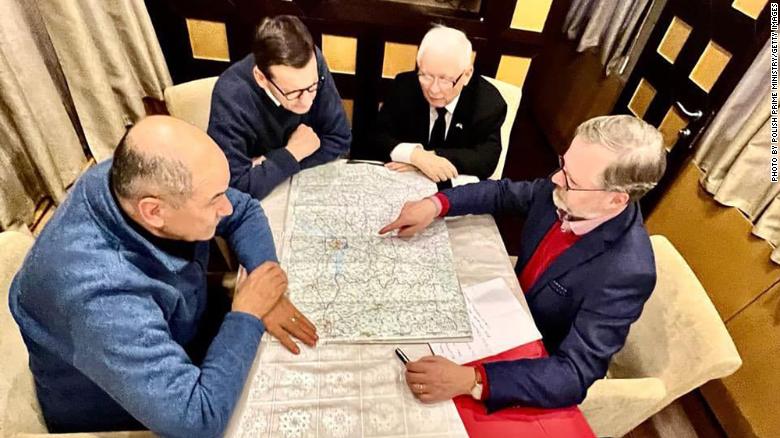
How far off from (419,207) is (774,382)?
1.69m

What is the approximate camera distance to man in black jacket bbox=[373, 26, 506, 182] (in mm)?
1656

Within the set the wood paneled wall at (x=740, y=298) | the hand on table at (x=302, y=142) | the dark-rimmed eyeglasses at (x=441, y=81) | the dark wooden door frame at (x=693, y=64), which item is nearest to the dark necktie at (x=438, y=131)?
the dark-rimmed eyeglasses at (x=441, y=81)

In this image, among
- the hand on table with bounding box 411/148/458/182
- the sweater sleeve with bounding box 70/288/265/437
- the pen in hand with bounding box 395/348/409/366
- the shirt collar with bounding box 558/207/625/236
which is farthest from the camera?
the hand on table with bounding box 411/148/458/182

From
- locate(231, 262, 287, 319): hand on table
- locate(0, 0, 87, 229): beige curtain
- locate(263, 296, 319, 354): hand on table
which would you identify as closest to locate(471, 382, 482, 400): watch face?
locate(263, 296, 319, 354): hand on table

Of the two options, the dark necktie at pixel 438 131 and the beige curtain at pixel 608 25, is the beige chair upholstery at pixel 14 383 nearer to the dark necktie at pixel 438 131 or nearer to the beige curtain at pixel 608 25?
the dark necktie at pixel 438 131

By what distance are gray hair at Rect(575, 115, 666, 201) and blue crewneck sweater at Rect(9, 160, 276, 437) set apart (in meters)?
0.92

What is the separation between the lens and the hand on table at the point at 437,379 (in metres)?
1.00

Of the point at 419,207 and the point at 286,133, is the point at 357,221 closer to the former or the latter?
the point at 419,207

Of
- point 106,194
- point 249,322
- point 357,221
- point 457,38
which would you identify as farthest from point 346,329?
point 457,38

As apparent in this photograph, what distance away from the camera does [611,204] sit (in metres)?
1.17

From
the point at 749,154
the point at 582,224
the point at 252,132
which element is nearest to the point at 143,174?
the point at 252,132

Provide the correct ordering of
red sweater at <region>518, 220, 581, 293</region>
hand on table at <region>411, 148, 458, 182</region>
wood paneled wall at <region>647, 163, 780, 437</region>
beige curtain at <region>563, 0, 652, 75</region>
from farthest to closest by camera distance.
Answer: beige curtain at <region>563, 0, 652, 75</region>, wood paneled wall at <region>647, 163, 780, 437</region>, hand on table at <region>411, 148, 458, 182</region>, red sweater at <region>518, 220, 581, 293</region>

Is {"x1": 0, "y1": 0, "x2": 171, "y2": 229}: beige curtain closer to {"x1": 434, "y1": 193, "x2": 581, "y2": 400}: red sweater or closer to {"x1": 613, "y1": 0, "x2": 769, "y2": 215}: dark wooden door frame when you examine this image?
{"x1": 434, "y1": 193, "x2": 581, "y2": 400}: red sweater

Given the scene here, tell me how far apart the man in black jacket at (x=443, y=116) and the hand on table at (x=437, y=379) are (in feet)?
2.39
